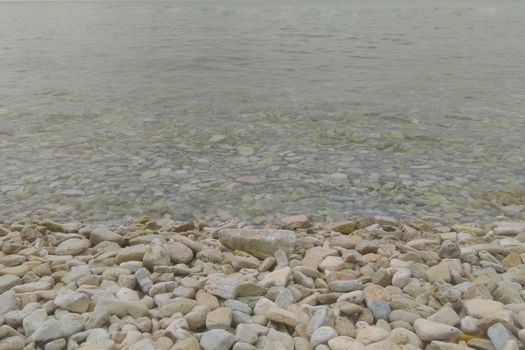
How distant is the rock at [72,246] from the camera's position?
4984 mm

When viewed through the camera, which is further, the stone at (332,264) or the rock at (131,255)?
the rock at (131,255)

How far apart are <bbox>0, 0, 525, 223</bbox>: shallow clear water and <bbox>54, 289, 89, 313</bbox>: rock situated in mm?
2336

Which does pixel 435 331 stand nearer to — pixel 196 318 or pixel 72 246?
pixel 196 318

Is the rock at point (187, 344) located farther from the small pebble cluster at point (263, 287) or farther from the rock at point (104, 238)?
the rock at point (104, 238)

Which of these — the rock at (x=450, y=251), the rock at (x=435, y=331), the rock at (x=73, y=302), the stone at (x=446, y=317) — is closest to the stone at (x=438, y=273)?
the rock at (x=450, y=251)

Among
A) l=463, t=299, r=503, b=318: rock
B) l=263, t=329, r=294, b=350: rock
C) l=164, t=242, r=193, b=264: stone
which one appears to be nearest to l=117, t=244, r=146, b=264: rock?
l=164, t=242, r=193, b=264: stone

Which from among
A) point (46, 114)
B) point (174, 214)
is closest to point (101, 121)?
point (46, 114)

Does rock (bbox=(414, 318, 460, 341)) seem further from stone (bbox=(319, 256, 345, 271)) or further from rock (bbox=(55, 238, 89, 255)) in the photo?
rock (bbox=(55, 238, 89, 255))

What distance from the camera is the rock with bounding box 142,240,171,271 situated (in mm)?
4504

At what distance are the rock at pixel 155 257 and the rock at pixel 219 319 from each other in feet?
3.49

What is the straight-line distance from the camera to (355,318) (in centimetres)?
368

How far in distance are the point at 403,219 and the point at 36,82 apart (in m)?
12.9

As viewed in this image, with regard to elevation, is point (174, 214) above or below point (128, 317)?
below

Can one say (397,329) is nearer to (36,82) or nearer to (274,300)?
(274,300)
